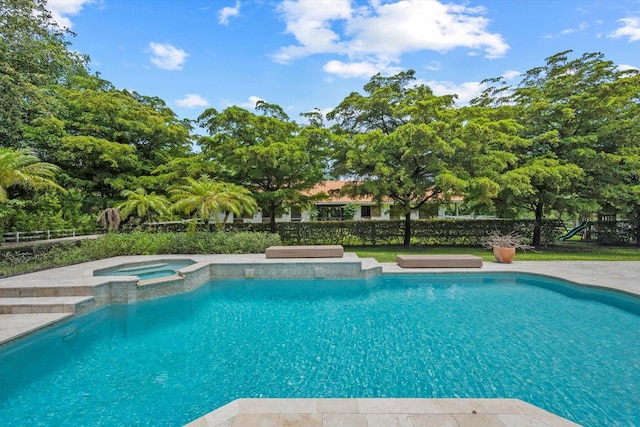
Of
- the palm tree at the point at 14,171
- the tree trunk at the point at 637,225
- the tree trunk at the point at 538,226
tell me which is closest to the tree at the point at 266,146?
the palm tree at the point at 14,171

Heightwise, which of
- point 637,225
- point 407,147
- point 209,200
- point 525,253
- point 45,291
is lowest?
point 45,291

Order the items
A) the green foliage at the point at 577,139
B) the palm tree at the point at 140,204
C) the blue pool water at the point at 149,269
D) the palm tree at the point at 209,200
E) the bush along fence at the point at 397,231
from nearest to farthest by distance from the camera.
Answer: the blue pool water at the point at 149,269, the palm tree at the point at 209,200, the green foliage at the point at 577,139, the palm tree at the point at 140,204, the bush along fence at the point at 397,231

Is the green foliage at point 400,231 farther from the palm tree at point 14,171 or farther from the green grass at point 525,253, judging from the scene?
the palm tree at point 14,171

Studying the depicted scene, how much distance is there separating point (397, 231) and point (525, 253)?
6.56m

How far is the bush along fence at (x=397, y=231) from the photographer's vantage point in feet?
62.0

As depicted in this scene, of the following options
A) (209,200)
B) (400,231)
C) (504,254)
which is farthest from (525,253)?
(209,200)

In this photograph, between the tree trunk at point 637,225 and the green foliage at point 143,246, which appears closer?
the green foliage at point 143,246

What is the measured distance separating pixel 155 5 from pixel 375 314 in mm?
Result: 13278

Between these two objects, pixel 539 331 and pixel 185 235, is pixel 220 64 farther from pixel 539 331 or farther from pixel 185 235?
pixel 539 331

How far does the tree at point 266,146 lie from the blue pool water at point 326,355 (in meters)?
9.17

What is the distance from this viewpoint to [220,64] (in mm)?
16172

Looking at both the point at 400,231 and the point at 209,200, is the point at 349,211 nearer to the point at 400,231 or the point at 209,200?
the point at 400,231

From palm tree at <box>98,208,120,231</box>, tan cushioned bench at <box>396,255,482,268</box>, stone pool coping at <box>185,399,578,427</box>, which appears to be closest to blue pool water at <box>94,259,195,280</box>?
palm tree at <box>98,208,120,231</box>

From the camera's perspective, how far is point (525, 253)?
53.3 feet
